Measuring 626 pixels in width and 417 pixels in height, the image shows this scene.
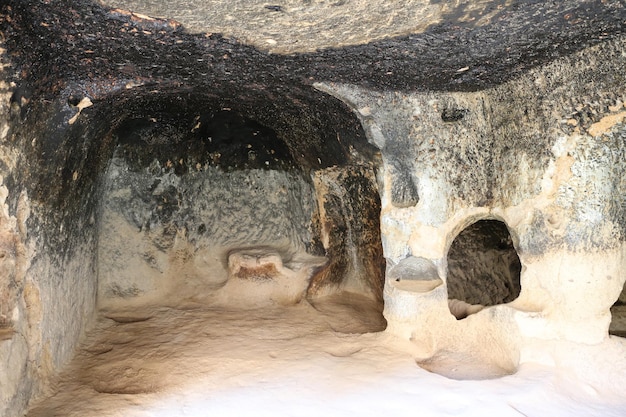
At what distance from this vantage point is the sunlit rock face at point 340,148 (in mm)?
2490

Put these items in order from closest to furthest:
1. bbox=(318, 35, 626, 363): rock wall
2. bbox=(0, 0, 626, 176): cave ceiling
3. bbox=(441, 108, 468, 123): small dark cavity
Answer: bbox=(0, 0, 626, 176): cave ceiling, bbox=(318, 35, 626, 363): rock wall, bbox=(441, 108, 468, 123): small dark cavity

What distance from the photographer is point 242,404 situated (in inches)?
109

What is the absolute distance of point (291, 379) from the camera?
10.0 feet

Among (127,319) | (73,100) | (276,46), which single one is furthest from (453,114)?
(127,319)

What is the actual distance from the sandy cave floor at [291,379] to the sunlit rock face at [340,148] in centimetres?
17

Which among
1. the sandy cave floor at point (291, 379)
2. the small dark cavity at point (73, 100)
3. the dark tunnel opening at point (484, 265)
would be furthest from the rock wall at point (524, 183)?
the small dark cavity at point (73, 100)

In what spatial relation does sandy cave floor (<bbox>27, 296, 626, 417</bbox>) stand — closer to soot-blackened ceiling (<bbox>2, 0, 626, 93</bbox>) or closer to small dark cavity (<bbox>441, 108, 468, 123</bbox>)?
small dark cavity (<bbox>441, 108, 468, 123</bbox>)

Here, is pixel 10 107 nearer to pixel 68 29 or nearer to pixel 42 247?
pixel 68 29

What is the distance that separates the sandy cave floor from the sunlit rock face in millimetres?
165

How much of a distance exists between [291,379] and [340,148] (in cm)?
166

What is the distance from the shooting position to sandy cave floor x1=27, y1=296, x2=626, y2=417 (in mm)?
2689

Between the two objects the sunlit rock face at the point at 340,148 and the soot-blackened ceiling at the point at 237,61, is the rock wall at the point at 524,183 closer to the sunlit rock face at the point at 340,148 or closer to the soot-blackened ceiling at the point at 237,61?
the sunlit rock face at the point at 340,148

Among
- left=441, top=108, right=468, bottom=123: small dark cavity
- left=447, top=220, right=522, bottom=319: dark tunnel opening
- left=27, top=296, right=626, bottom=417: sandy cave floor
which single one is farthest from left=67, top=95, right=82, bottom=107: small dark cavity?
left=447, top=220, right=522, bottom=319: dark tunnel opening

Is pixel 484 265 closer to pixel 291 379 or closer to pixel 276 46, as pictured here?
pixel 291 379
